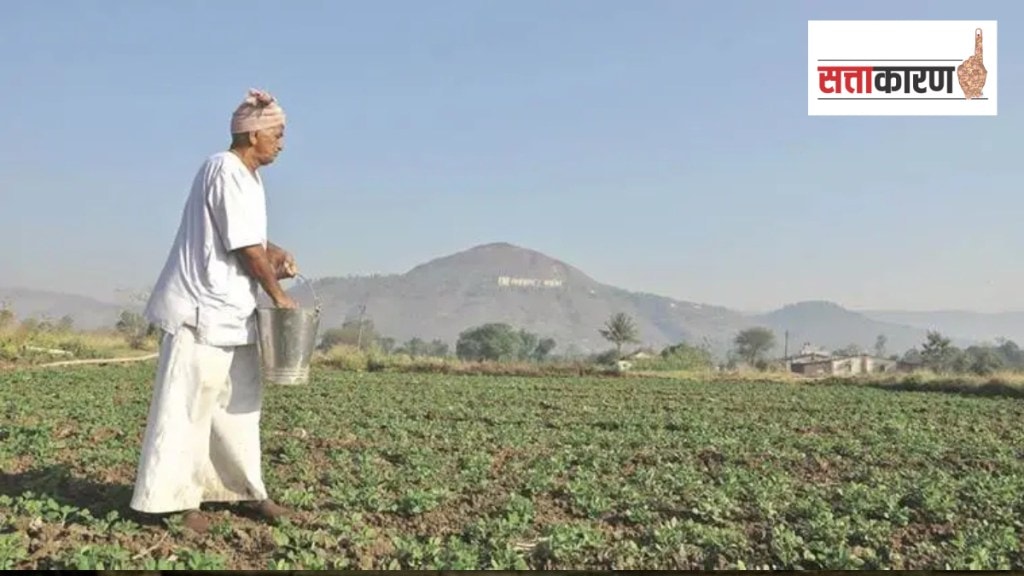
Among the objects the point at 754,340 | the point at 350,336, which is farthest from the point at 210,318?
the point at 754,340

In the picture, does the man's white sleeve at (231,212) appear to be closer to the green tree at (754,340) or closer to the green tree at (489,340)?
the green tree at (489,340)

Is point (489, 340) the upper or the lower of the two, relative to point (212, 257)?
upper

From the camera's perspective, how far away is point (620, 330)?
65.8 meters

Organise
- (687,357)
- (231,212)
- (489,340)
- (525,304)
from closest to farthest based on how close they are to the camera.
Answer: (231,212), (687,357), (489,340), (525,304)

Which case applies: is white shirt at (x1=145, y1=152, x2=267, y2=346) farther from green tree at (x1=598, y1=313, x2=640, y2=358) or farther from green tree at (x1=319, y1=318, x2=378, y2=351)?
green tree at (x1=598, y1=313, x2=640, y2=358)

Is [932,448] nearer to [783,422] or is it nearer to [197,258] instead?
[783,422]

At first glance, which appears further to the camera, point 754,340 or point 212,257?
point 754,340

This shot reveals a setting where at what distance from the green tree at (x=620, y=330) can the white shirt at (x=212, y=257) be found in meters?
56.9

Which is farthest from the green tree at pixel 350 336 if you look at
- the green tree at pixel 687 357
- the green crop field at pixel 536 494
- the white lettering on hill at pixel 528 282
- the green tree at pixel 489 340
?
the white lettering on hill at pixel 528 282

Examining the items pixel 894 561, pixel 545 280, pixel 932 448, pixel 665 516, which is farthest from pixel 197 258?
pixel 545 280

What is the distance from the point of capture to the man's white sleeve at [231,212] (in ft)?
15.3

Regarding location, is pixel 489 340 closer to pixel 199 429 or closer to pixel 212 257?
pixel 199 429

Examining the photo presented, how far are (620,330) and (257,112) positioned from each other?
61676 millimetres

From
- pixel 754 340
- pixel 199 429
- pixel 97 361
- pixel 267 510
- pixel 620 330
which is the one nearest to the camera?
pixel 199 429
